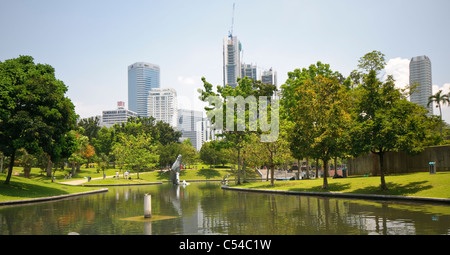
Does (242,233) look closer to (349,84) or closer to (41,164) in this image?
(349,84)

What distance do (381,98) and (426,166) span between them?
38.6 feet

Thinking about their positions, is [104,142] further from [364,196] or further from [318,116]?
[364,196]

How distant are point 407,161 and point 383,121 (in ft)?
42.3

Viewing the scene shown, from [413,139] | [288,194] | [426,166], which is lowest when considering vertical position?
[288,194]

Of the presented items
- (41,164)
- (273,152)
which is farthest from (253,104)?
(41,164)

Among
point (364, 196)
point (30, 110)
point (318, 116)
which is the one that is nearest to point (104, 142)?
point (30, 110)

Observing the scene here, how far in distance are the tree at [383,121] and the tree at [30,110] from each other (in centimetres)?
2580

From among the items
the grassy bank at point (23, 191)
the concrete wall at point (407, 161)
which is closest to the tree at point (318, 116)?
the concrete wall at point (407, 161)

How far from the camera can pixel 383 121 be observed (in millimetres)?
24031

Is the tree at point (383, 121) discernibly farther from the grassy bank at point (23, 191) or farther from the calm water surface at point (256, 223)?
the grassy bank at point (23, 191)

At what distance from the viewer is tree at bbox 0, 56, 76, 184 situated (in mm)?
29391
